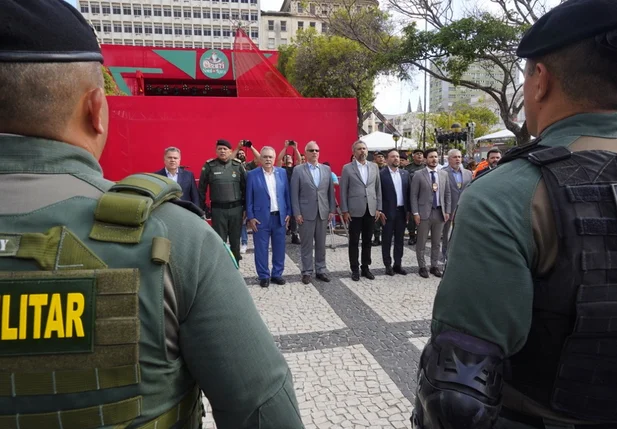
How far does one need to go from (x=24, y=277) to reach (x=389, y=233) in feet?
19.5

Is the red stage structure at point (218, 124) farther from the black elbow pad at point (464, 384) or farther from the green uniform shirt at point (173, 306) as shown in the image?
the black elbow pad at point (464, 384)

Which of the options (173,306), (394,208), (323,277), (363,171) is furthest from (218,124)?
(173,306)

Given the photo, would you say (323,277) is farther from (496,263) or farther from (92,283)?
(92,283)

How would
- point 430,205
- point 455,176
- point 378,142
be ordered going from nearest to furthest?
1. point 430,205
2. point 455,176
3. point 378,142

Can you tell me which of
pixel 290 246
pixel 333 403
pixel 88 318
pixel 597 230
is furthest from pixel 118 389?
pixel 290 246

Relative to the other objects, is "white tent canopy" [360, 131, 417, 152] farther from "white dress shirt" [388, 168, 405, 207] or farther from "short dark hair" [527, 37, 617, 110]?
"short dark hair" [527, 37, 617, 110]

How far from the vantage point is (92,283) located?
30.6 inches

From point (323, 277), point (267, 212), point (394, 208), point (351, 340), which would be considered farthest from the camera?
point (394, 208)

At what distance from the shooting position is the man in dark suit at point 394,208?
642 centimetres

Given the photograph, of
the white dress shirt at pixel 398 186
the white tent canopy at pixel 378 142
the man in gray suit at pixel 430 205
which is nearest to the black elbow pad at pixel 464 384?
the man in gray suit at pixel 430 205

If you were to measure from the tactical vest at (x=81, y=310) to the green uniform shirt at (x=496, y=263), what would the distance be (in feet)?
2.26

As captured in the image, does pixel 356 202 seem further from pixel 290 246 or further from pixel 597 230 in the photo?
pixel 597 230

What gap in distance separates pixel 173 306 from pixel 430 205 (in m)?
5.84

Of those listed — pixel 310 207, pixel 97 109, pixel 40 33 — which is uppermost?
pixel 40 33
